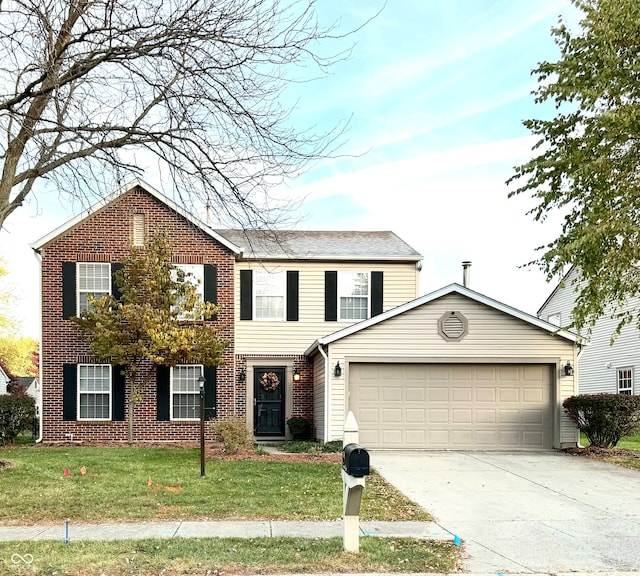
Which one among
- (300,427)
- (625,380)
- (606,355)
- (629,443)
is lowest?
(629,443)

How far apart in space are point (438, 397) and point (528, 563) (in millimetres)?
11033

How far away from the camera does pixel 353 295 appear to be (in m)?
21.6

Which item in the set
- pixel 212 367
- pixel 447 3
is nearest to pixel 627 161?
pixel 447 3

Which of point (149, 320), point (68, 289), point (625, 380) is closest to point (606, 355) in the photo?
point (625, 380)

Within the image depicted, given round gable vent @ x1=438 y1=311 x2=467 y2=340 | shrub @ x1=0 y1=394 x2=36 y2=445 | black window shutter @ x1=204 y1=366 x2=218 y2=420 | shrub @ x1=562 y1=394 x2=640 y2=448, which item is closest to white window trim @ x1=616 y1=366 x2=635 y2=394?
shrub @ x1=562 y1=394 x2=640 y2=448

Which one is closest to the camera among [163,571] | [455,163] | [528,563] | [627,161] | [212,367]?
[163,571]

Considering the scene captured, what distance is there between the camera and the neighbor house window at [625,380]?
26.5 metres

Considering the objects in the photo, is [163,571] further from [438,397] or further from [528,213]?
[528,213]

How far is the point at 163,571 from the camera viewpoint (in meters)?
7.09

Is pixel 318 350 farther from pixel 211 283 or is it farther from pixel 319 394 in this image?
pixel 211 283

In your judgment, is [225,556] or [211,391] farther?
[211,391]

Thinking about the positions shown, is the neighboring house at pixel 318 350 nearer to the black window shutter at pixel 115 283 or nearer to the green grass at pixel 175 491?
the black window shutter at pixel 115 283

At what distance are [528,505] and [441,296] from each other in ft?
25.9

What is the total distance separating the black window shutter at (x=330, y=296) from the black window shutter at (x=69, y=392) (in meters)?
6.89
